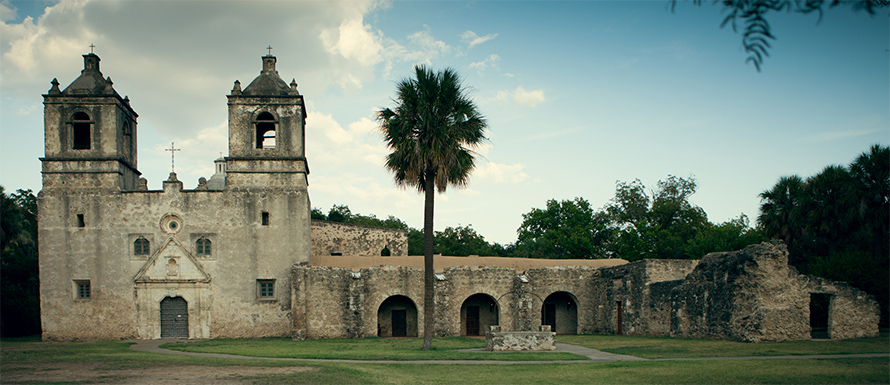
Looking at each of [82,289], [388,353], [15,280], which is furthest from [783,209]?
[15,280]

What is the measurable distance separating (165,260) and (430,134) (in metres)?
15.5

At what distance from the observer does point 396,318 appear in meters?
33.1

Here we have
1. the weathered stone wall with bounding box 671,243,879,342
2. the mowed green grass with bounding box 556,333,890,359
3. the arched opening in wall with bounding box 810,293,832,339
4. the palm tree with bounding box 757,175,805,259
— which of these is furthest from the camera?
the palm tree with bounding box 757,175,805,259

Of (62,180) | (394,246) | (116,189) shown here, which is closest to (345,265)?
(394,246)

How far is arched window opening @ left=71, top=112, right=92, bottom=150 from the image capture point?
3076 centimetres

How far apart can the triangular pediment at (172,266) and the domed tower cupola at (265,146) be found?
3.70 m

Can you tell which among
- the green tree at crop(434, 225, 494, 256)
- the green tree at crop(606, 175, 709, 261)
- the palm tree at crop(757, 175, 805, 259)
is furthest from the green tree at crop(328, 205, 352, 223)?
the palm tree at crop(757, 175, 805, 259)

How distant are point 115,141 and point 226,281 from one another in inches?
325

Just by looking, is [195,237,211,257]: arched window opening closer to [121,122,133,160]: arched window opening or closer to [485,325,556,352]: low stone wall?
[121,122,133,160]: arched window opening

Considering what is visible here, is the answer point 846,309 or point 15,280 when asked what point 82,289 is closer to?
point 15,280

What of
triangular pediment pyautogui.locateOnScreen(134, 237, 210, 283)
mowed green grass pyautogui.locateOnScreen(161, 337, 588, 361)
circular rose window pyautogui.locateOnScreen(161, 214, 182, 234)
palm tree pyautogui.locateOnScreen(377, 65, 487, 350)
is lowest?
mowed green grass pyautogui.locateOnScreen(161, 337, 588, 361)

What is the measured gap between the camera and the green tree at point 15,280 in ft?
113

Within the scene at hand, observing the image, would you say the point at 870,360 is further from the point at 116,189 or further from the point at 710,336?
the point at 116,189

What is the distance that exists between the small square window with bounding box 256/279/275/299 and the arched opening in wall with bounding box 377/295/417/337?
542 cm
